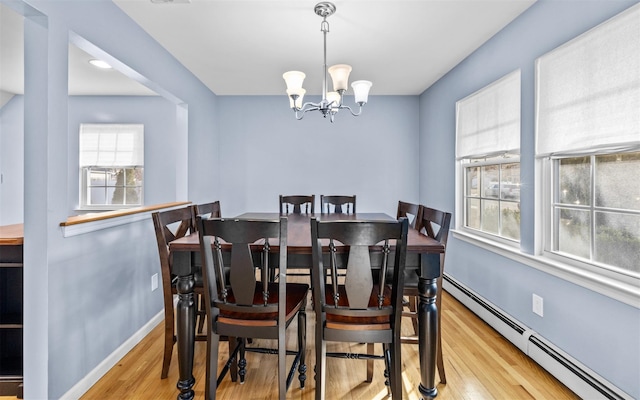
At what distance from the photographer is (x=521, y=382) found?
6.35 ft

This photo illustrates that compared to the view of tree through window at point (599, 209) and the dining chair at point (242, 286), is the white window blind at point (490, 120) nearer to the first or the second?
the view of tree through window at point (599, 209)

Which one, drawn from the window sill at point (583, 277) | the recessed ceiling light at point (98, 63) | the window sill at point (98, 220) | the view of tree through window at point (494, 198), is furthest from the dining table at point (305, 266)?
the recessed ceiling light at point (98, 63)

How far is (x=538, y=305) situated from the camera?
2.15m

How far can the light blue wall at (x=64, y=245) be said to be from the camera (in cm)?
161

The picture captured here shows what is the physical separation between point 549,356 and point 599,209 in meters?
0.97

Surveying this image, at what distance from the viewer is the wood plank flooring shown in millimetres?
1841

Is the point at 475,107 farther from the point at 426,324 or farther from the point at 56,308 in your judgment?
the point at 56,308

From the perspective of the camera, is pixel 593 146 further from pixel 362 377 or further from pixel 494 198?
pixel 362 377

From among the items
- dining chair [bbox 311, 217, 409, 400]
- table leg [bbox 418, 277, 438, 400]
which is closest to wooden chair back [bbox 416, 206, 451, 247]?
table leg [bbox 418, 277, 438, 400]

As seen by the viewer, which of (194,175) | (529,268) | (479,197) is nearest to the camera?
(529,268)

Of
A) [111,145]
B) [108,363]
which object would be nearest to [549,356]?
[108,363]

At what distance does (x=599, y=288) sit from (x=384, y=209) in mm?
2972

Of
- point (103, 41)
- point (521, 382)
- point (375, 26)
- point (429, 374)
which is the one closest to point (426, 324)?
point (429, 374)

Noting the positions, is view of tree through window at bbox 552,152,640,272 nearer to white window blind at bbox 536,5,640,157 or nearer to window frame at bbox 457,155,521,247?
white window blind at bbox 536,5,640,157
